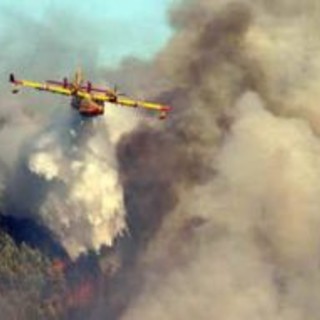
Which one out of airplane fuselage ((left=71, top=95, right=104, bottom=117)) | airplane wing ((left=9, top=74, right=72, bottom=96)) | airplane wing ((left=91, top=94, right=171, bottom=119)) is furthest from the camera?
airplane wing ((left=91, top=94, right=171, bottom=119))

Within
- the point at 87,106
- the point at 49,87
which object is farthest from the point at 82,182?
the point at 49,87

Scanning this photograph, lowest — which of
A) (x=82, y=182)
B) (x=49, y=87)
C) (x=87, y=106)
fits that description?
(x=82, y=182)

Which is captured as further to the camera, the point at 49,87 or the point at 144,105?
the point at 144,105

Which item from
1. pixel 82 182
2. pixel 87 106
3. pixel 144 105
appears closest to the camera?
pixel 87 106

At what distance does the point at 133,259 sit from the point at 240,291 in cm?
1853

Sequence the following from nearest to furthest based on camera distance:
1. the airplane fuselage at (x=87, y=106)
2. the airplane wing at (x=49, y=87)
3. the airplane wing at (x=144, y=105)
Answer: the airplane fuselage at (x=87, y=106) → the airplane wing at (x=49, y=87) → the airplane wing at (x=144, y=105)

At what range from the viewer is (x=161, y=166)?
145250 millimetres

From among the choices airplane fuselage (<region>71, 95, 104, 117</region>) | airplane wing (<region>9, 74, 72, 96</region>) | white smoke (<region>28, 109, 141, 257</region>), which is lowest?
white smoke (<region>28, 109, 141, 257</region>)

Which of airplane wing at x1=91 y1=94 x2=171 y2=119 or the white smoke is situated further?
airplane wing at x1=91 y1=94 x2=171 y2=119

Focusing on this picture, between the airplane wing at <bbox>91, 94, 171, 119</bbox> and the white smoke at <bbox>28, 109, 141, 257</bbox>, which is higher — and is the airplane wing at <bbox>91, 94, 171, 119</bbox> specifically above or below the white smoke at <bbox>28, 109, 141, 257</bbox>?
above

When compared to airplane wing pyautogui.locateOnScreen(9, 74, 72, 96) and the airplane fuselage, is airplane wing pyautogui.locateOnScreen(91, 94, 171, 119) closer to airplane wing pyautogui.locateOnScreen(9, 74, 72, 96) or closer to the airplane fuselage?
the airplane fuselage

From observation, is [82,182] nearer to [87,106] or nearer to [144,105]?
[87,106]

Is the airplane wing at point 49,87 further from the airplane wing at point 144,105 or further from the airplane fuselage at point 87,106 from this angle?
the airplane wing at point 144,105

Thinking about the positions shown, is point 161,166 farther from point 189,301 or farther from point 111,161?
point 189,301
